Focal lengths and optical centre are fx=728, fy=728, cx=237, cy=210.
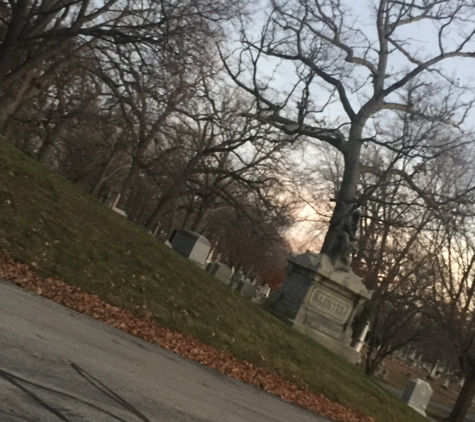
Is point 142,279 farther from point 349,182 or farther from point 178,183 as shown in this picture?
point 178,183

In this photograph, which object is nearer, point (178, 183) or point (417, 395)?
point (417, 395)

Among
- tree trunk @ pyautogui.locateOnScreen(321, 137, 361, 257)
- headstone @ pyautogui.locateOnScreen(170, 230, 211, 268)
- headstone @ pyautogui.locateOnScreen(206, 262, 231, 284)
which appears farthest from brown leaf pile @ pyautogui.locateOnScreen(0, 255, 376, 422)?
headstone @ pyautogui.locateOnScreen(206, 262, 231, 284)

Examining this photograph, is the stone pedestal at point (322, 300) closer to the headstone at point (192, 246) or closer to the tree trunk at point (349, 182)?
the tree trunk at point (349, 182)

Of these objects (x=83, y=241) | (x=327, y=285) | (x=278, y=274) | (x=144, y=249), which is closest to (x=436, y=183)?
(x=327, y=285)

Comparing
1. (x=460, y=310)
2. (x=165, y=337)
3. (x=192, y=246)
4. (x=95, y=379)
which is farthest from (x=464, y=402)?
(x=95, y=379)

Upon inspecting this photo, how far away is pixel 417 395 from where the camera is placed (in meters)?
25.8

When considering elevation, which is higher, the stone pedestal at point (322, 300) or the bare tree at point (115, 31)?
the bare tree at point (115, 31)

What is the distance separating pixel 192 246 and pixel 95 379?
20.0 meters

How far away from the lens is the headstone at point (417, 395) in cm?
2561

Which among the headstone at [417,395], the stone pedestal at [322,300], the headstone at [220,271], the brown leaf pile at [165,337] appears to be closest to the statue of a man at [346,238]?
the stone pedestal at [322,300]

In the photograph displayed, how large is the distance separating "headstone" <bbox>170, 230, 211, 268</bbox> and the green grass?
644 cm

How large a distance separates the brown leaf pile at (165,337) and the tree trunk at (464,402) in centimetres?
1952

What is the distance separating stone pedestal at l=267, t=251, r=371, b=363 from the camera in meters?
22.6

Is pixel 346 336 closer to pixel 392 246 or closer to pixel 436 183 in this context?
pixel 436 183
